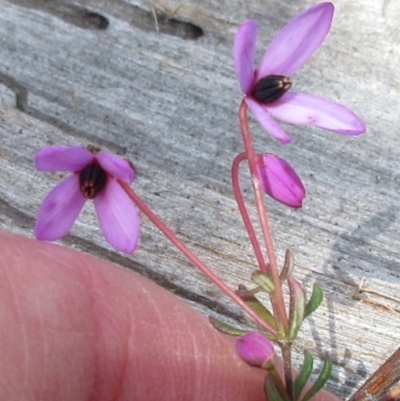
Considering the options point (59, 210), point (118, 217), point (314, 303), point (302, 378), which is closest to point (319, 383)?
point (302, 378)

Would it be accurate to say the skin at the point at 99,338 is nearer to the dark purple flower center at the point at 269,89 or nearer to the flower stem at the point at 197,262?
the flower stem at the point at 197,262

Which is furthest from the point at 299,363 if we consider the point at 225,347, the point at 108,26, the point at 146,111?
the point at 108,26

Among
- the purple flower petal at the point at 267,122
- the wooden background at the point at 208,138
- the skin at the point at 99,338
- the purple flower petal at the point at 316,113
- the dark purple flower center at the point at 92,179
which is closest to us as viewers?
the purple flower petal at the point at 267,122

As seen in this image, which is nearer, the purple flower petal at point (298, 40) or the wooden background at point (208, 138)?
the purple flower petal at point (298, 40)

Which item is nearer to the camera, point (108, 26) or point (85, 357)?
point (85, 357)

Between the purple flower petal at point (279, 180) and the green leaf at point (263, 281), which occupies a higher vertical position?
the purple flower petal at point (279, 180)

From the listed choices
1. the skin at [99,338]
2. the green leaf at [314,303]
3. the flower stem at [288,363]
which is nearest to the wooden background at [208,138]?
the skin at [99,338]

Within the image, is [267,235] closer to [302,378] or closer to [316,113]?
[316,113]

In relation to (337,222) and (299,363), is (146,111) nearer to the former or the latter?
(337,222)
